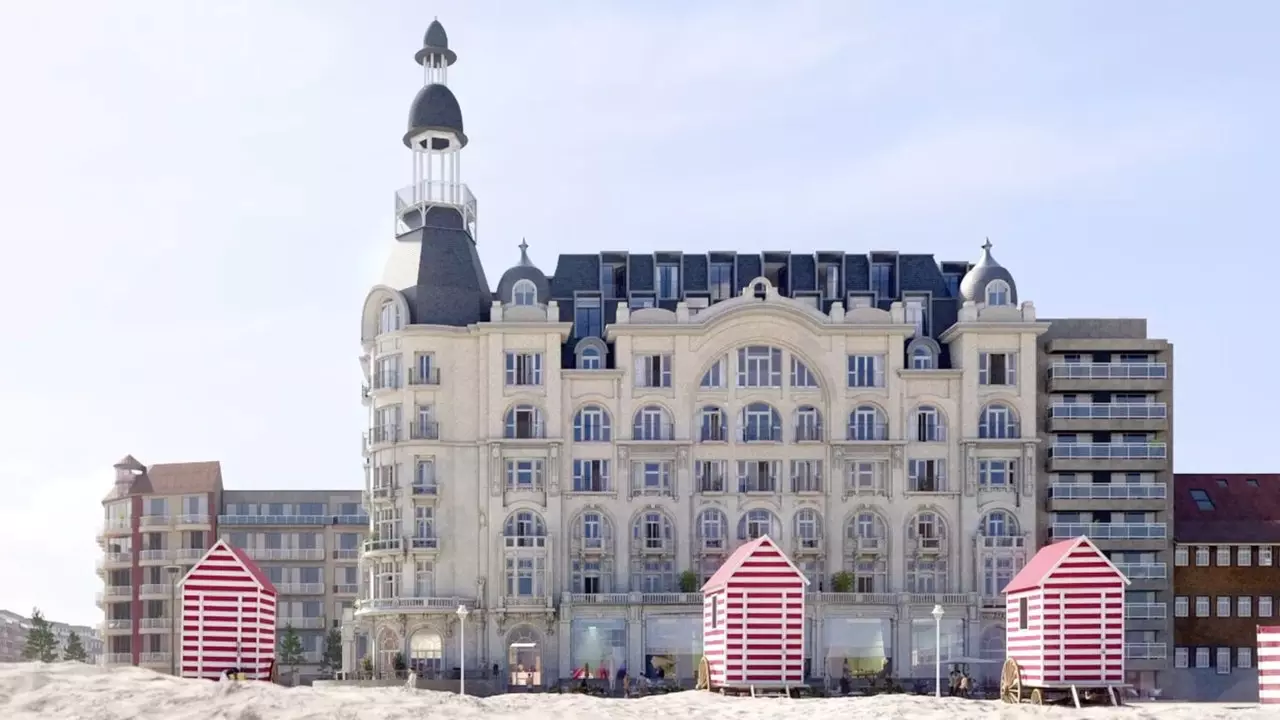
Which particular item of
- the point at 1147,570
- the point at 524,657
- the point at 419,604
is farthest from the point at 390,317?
the point at 1147,570

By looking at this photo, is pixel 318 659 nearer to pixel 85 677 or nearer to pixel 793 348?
pixel 793 348

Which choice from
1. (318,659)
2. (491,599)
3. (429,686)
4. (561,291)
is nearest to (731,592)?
(429,686)

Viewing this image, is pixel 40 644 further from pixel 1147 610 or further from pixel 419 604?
pixel 1147 610

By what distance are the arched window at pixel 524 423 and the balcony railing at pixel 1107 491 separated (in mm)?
29237

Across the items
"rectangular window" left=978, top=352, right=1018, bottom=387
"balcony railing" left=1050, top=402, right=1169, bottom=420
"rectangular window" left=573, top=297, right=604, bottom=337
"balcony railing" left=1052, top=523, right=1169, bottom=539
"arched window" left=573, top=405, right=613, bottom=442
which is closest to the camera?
"arched window" left=573, top=405, right=613, bottom=442

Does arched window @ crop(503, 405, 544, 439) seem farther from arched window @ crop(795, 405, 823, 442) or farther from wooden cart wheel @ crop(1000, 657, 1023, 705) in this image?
wooden cart wheel @ crop(1000, 657, 1023, 705)

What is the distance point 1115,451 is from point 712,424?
909 inches

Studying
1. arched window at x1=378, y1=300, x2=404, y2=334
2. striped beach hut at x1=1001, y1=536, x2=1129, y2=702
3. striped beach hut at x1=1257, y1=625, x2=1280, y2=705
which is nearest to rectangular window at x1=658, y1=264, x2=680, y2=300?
arched window at x1=378, y1=300, x2=404, y2=334

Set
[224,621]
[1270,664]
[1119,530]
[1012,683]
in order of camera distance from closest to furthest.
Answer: [1270,664] < [224,621] < [1012,683] < [1119,530]

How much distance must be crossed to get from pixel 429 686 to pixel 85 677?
49457mm

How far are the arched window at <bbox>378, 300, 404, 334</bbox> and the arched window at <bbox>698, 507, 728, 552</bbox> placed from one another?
19.9 meters

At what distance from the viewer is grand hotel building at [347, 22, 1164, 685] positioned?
94938mm

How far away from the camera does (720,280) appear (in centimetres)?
10275

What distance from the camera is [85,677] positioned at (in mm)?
36188
